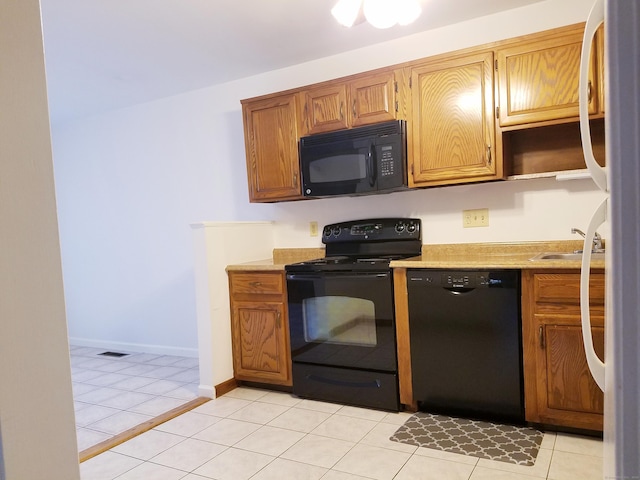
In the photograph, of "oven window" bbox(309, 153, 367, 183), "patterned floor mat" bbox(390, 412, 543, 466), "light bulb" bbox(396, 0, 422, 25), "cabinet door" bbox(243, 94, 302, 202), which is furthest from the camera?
"cabinet door" bbox(243, 94, 302, 202)

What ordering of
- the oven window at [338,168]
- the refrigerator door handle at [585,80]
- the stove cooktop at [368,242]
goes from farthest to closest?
1. the stove cooktop at [368,242]
2. the oven window at [338,168]
3. the refrigerator door handle at [585,80]

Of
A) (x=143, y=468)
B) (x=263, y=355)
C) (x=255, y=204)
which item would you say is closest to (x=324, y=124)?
(x=255, y=204)

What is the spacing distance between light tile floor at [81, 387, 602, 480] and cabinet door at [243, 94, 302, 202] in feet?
4.86

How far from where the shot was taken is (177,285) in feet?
13.7

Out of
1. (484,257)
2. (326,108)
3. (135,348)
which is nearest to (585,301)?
(484,257)

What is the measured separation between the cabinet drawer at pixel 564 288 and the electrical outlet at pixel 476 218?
0.69m

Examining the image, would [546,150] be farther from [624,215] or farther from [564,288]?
[624,215]

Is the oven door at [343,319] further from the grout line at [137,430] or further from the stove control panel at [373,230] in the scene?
the grout line at [137,430]

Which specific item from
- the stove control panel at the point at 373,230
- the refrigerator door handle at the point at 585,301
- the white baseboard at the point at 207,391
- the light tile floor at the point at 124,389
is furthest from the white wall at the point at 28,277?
the stove control panel at the point at 373,230

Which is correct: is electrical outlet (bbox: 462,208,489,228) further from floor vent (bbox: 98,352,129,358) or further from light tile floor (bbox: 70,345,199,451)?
floor vent (bbox: 98,352,129,358)

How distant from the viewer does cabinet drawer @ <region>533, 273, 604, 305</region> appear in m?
2.15

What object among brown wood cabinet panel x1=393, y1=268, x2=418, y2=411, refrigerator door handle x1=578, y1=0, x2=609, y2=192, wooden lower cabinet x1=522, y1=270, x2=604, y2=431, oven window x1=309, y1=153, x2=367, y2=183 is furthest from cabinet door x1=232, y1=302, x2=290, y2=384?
refrigerator door handle x1=578, y1=0, x2=609, y2=192

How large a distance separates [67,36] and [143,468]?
253 cm

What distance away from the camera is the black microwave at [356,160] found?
2803 mm
